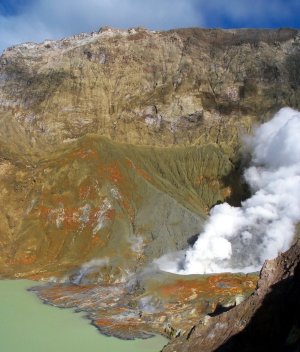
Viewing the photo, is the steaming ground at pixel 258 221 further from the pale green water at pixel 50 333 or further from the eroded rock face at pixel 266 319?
the eroded rock face at pixel 266 319

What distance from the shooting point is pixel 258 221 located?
9462 cm

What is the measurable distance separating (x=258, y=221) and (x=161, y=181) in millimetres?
24722

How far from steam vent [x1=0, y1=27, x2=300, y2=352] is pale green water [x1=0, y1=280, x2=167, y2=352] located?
2.25 meters

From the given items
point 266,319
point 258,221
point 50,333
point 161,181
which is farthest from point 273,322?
point 161,181

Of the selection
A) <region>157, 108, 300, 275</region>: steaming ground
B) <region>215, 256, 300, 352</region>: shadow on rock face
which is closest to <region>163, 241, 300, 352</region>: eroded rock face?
<region>215, 256, 300, 352</region>: shadow on rock face

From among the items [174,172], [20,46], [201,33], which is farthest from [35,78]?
[174,172]

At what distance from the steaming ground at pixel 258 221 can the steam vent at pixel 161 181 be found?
310 millimetres

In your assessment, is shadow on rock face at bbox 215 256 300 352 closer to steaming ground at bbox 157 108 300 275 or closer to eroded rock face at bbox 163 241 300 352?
eroded rock face at bbox 163 241 300 352

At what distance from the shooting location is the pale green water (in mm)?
45062

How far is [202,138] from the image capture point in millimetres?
132375

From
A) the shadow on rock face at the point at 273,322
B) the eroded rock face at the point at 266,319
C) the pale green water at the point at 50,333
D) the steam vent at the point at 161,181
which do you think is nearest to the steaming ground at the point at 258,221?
the steam vent at the point at 161,181

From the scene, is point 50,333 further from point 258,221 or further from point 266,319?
point 258,221

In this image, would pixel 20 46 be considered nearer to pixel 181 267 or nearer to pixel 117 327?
pixel 181 267

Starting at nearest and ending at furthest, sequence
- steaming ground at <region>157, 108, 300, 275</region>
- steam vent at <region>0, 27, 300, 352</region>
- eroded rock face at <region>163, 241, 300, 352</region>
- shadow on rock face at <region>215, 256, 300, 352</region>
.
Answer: shadow on rock face at <region>215, 256, 300, 352</region>, eroded rock face at <region>163, 241, 300, 352</region>, steam vent at <region>0, 27, 300, 352</region>, steaming ground at <region>157, 108, 300, 275</region>
